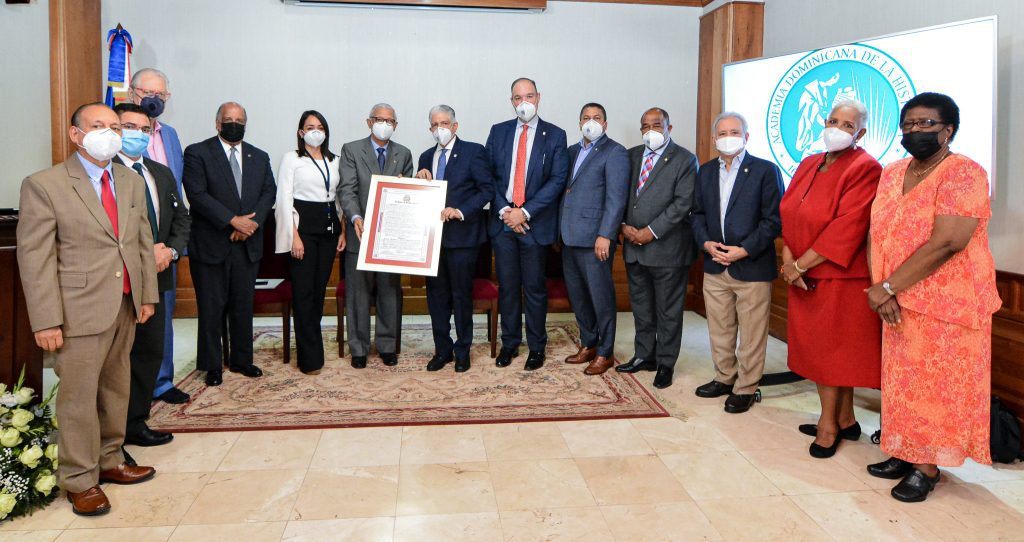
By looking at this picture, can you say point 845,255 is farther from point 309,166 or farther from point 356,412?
point 309,166

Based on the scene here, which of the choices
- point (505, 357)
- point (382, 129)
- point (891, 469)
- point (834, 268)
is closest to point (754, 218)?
point (834, 268)

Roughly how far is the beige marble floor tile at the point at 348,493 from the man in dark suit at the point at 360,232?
155 centimetres

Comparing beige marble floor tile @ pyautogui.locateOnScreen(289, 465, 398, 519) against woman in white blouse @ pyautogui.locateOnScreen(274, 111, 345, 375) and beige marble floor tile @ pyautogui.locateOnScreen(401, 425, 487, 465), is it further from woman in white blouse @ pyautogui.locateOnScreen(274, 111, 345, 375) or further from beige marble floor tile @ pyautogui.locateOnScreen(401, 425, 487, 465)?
woman in white blouse @ pyautogui.locateOnScreen(274, 111, 345, 375)

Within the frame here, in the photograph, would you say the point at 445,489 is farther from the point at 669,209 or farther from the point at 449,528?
the point at 669,209

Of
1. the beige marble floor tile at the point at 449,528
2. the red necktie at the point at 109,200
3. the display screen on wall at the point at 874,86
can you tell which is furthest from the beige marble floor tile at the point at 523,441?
the display screen on wall at the point at 874,86

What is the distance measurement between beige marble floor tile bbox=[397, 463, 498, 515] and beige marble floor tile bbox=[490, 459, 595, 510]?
5 cm

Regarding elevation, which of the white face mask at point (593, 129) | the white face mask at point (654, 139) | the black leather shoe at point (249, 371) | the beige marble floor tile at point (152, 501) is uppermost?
the white face mask at point (593, 129)

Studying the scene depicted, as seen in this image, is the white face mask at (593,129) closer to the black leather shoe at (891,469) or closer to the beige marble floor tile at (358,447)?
the beige marble floor tile at (358,447)

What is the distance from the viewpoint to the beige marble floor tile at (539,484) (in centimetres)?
246

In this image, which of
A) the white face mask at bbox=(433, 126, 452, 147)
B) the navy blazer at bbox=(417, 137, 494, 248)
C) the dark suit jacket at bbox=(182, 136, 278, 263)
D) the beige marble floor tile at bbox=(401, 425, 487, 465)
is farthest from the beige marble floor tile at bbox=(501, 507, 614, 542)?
the white face mask at bbox=(433, 126, 452, 147)

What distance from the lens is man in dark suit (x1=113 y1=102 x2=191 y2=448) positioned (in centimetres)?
282

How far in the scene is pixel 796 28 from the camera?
500cm

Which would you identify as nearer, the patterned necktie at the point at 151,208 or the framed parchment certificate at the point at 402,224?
the patterned necktie at the point at 151,208

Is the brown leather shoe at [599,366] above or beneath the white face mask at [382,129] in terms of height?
beneath
